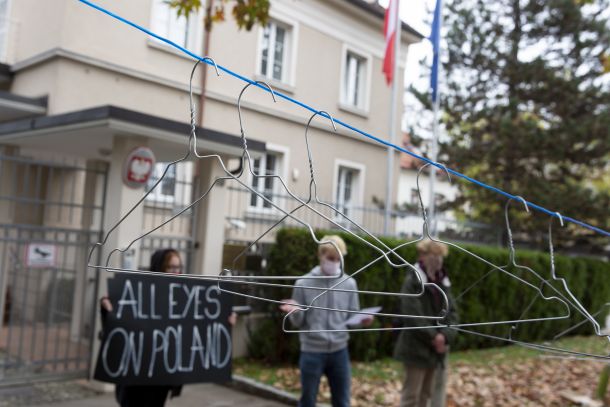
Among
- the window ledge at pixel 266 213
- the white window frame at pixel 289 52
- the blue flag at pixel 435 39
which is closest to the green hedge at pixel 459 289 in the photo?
the window ledge at pixel 266 213

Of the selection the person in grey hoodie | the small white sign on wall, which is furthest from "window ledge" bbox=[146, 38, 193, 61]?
the person in grey hoodie

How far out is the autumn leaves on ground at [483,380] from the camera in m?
7.63

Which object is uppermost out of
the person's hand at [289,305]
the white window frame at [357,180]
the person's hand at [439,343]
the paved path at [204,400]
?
the white window frame at [357,180]

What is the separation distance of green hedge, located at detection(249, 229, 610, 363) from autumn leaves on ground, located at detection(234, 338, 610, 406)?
366mm

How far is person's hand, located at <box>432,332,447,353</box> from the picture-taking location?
17.8 ft

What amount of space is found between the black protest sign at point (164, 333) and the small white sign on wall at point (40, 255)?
138cm

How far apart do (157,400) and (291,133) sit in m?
11.1

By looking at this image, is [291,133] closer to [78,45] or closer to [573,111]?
[78,45]

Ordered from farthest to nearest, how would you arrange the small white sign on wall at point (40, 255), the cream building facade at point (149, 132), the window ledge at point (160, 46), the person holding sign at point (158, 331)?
the window ledge at point (160, 46)
the cream building facade at point (149, 132)
the small white sign on wall at point (40, 255)
the person holding sign at point (158, 331)

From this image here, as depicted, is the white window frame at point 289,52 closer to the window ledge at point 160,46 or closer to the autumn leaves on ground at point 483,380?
the window ledge at point 160,46

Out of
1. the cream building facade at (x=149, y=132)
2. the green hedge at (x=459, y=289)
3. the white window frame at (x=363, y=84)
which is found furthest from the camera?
the white window frame at (x=363, y=84)

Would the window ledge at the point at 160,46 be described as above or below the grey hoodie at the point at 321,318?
above

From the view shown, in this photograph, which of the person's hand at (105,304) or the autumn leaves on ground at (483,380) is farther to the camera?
the autumn leaves on ground at (483,380)

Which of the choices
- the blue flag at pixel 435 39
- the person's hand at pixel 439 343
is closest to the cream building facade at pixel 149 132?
the person's hand at pixel 439 343
